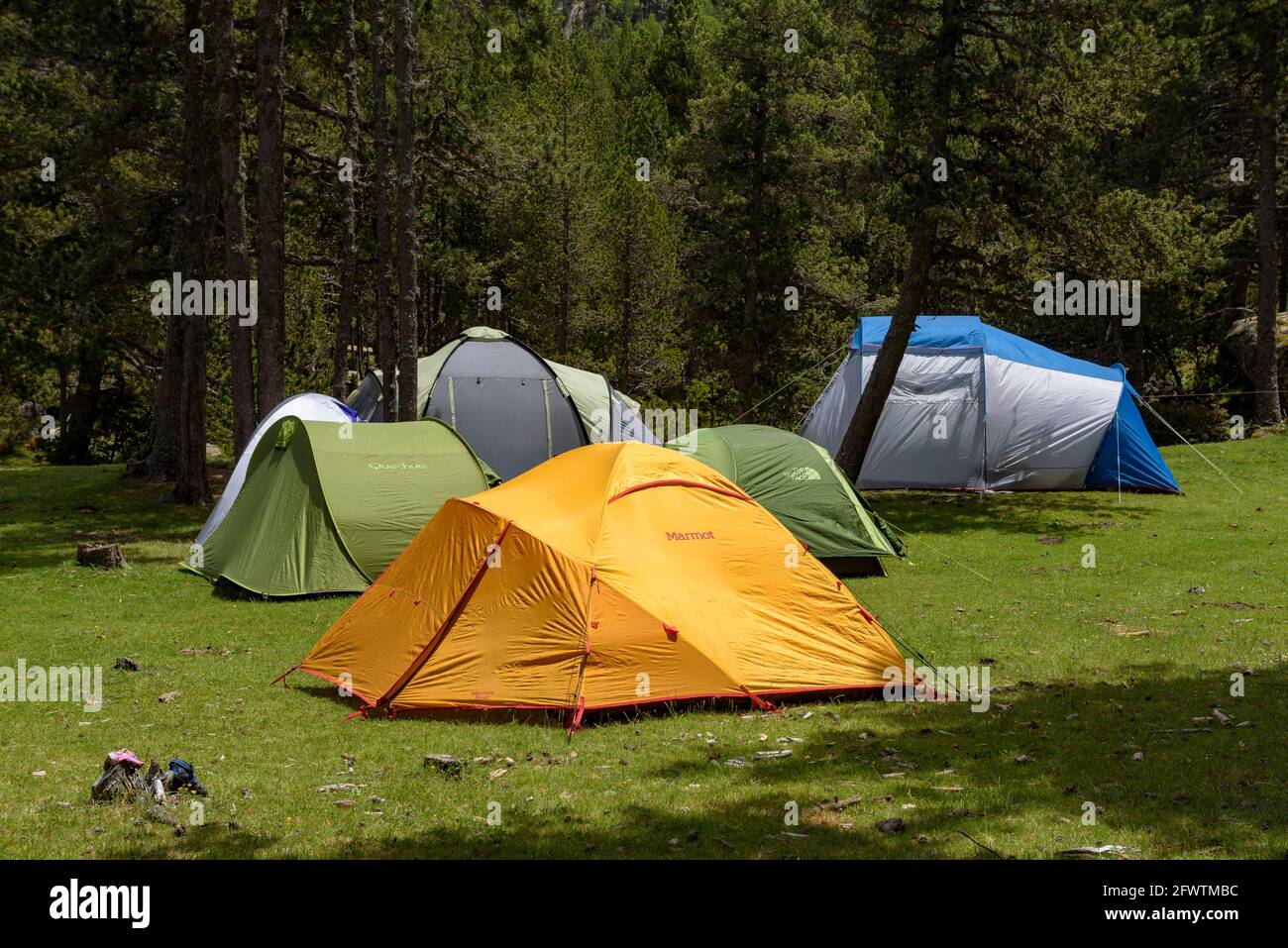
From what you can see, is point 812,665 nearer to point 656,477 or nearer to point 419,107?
point 656,477

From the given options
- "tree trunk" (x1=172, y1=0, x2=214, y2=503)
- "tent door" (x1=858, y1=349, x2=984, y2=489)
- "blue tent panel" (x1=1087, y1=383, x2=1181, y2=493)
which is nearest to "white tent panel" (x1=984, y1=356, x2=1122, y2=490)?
"blue tent panel" (x1=1087, y1=383, x2=1181, y2=493)

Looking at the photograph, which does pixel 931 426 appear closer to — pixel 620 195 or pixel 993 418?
pixel 993 418

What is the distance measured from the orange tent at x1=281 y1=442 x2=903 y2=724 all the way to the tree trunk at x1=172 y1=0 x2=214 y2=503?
1180cm

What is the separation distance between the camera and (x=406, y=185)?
18.0m

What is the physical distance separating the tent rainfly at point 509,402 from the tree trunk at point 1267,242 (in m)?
14.8

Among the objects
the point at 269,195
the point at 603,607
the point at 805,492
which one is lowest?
the point at 603,607

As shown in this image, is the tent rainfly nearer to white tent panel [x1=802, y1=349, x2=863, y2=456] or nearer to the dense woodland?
the dense woodland

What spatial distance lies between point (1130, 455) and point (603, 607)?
15706 mm

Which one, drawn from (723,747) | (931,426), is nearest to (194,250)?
(931,426)

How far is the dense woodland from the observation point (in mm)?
18328

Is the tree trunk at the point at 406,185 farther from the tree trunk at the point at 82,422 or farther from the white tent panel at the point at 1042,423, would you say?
the tree trunk at the point at 82,422
